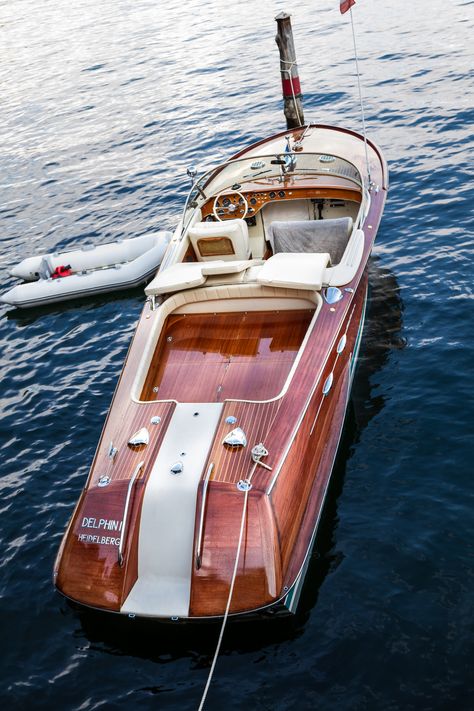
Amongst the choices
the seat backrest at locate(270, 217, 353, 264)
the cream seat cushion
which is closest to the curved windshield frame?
the seat backrest at locate(270, 217, 353, 264)

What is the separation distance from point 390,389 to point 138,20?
107 feet

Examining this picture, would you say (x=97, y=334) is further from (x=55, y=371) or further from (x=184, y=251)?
(x=184, y=251)

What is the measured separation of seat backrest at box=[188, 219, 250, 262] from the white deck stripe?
3.96 meters

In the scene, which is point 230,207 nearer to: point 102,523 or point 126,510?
point 126,510

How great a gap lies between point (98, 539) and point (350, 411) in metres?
3.89

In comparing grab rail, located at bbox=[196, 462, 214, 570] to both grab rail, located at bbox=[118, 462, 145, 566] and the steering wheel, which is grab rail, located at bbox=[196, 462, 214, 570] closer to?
grab rail, located at bbox=[118, 462, 145, 566]

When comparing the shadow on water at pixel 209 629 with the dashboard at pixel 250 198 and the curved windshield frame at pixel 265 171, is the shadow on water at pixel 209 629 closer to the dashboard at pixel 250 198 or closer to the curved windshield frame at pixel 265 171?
the dashboard at pixel 250 198

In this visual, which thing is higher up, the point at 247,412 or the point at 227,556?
the point at 247,412

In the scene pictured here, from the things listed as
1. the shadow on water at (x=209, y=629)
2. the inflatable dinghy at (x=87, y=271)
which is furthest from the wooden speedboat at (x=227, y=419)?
the inflatable dinghy at (x=87, y=271)

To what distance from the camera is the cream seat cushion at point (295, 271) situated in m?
8.57

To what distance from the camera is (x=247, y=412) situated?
7227 millimetres

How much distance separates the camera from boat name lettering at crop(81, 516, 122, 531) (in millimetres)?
6570

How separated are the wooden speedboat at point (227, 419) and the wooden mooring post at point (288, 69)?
19.2ft

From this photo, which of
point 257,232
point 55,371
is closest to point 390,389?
point 257,232
